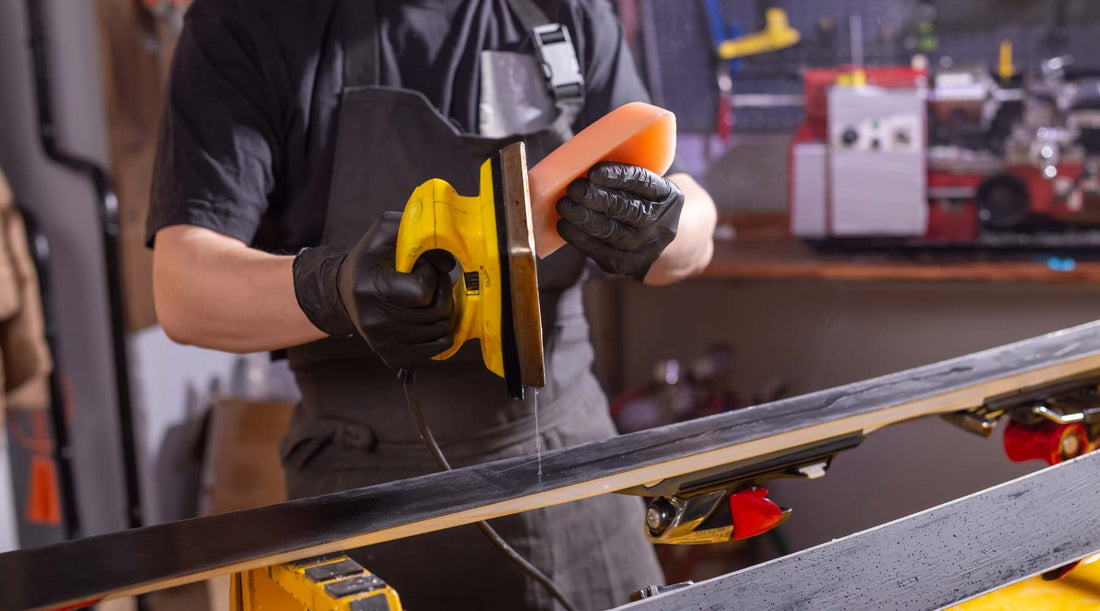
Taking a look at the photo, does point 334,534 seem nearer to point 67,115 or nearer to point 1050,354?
point 1050,354

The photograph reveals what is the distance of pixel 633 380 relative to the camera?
262 centimetres

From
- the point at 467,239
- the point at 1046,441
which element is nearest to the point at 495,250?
the point at 467,239

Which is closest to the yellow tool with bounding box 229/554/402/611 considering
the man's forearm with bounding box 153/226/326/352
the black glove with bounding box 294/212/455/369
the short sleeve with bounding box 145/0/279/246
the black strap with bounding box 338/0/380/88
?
the black glove with bounding box 294/212/455/369

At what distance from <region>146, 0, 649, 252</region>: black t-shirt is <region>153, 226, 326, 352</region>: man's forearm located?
0.08 ft

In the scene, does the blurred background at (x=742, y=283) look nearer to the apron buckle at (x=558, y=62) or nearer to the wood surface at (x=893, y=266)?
the wood surface at (x=893, y=266)

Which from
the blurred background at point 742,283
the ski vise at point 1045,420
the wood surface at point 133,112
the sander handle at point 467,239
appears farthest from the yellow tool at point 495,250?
the wood surface at point 133,112

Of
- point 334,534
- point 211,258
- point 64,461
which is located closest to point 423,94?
point 211,258

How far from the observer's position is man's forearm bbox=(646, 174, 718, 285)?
102 centimetres

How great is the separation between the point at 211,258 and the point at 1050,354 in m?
0.90

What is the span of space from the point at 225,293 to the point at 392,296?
11.4 inches

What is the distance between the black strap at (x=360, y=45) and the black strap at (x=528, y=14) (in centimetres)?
17

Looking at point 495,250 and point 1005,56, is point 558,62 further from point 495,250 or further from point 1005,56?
point 1005,56

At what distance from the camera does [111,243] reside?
6.40 ft

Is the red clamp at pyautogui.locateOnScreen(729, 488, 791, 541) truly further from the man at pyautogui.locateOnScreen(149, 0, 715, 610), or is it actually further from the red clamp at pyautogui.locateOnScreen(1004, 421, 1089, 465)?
the red clamp at pyautogui.locateOnScreen(1004, 421, 1089, 465)
